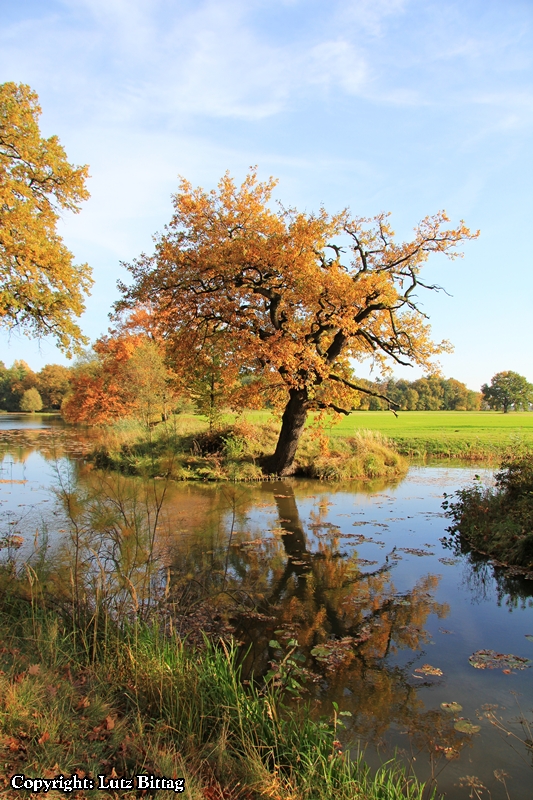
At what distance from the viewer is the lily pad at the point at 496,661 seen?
5259 millimetres

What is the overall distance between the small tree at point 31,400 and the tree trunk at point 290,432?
251 feet

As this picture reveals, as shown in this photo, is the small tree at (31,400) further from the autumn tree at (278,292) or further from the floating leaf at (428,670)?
the floating leaf at (428,670)

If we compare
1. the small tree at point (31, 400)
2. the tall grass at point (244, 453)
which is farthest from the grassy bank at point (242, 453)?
the small tree at point (31, 400)

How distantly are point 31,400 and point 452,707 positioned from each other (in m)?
90.7

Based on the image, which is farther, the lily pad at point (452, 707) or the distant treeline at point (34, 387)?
the distant treeline at point (34, 387)

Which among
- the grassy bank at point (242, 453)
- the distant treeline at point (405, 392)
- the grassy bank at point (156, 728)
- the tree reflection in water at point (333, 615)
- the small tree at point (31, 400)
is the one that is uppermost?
the distant treeline at point (405, 392)

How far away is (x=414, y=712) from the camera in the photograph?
4398mm

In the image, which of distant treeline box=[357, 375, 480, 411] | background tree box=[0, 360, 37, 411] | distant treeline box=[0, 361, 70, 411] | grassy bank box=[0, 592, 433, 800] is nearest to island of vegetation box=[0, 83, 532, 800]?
grassy bank box=[0, 592, 433, 800]

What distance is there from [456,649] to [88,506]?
4492 millimetres

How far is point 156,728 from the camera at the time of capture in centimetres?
348

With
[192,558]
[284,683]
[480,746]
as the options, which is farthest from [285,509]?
[480,746]

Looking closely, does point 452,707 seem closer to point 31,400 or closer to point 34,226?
point 34,226

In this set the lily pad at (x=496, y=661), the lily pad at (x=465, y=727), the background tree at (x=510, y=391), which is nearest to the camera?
the lily pad at (x=465, y=727)

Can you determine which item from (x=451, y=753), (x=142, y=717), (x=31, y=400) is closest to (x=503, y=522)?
(x=451, y=753)
